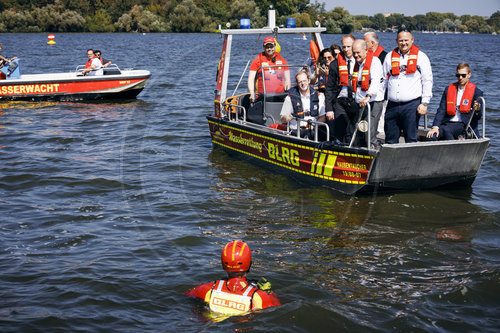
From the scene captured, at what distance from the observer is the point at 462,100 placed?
9.18m

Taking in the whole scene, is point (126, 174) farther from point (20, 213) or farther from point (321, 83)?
point (321, 83)

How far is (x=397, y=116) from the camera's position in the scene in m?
8.97

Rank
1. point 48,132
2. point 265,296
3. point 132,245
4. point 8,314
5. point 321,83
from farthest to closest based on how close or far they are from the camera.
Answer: point 48,132 < point 321,83 < point 132,245 < point 8,314 < point 265,296

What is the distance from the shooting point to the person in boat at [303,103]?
1014cm

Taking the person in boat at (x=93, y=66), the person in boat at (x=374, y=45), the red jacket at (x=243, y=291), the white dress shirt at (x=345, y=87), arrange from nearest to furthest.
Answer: the red jacket at (x=243, y=291) → the white dress shirt at (x=345, y=87) → the person in boat at (x=374, y=45) → the person in boat at (x=93, y=66)

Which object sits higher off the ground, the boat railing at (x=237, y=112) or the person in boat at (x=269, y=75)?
the person in boat at (x=269, y=75)

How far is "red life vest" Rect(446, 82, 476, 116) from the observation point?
359 inches

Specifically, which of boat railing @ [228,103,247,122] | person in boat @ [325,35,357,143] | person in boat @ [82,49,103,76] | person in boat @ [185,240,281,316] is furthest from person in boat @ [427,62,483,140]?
person in boat @ [82,49,103,76]

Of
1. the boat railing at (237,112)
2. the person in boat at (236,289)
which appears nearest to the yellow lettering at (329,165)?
the boat railing at (237,112)

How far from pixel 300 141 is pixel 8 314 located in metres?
5.59

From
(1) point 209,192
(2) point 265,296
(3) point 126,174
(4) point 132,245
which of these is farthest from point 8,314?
(3) point 126,174

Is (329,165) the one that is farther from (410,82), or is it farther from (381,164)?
(410,82)

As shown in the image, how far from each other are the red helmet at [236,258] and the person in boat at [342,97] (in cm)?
475

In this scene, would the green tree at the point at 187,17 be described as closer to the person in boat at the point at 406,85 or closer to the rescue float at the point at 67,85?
the rescue float at the point at 67,85
